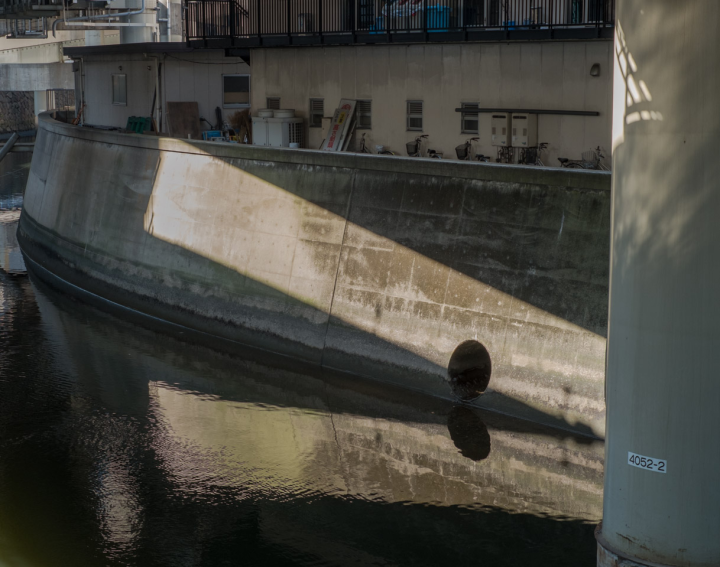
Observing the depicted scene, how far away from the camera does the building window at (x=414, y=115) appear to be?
78.7ft

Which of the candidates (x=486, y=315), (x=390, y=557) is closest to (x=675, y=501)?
(x=390, y=557)

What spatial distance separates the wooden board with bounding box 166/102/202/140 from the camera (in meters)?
33.3

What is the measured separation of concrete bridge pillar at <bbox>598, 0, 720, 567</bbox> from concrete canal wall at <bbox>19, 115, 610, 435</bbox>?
7.21m

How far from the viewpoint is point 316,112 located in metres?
27.0

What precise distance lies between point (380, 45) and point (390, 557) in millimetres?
15670

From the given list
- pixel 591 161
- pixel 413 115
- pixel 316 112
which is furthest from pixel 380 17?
pixel 591 161

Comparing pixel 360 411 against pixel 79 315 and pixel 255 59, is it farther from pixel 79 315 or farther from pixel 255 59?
pixel 255 59

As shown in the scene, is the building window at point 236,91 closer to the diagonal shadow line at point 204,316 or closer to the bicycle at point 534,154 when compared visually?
the diagonal shadow line at point 204,316

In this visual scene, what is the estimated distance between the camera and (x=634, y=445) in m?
9.31

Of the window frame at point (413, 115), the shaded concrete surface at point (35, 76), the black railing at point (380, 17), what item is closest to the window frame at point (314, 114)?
the black railing at point (380, 17)

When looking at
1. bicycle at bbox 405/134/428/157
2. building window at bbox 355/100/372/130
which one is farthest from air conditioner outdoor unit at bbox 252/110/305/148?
bicycle at bbox 405/134/428/157

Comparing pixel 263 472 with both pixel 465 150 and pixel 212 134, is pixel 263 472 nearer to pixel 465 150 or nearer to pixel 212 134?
pixel 465 150

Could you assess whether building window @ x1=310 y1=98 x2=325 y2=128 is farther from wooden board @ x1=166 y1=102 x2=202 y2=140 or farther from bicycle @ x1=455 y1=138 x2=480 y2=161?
wooden board @ x1=166 y1=102 x2=202 y2=140

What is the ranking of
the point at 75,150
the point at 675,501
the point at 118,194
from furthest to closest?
the point at 75,150
the point at 118,194
the point at 675,501
